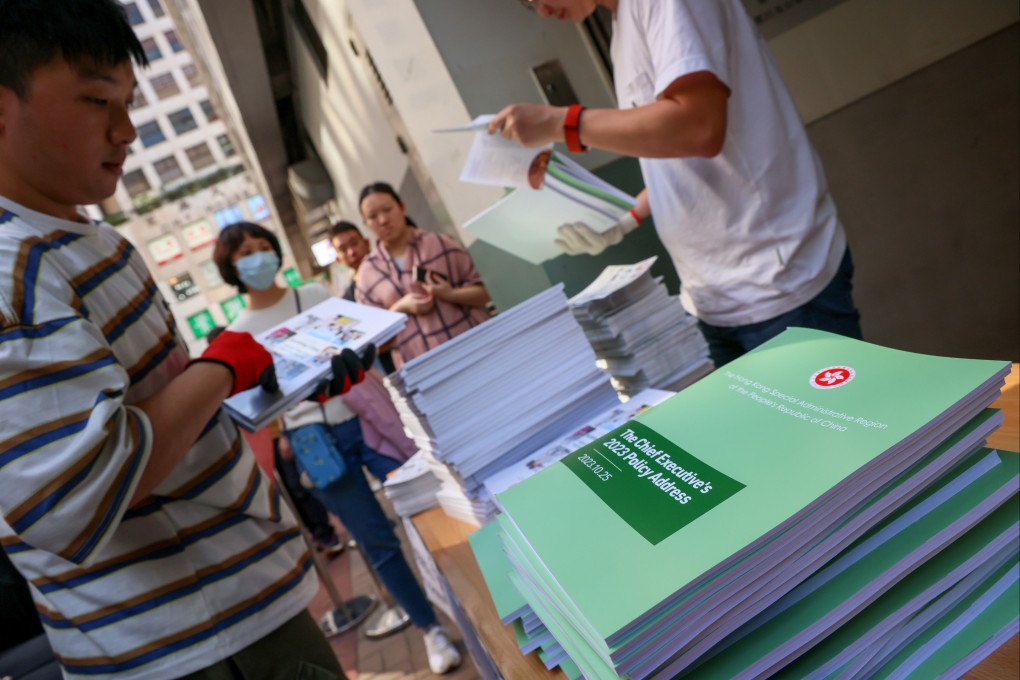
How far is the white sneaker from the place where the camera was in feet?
8.08

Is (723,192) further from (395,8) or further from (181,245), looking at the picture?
(181,245)

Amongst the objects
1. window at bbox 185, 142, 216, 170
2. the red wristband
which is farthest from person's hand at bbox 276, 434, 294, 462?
window at bbox 185, 142, 216, 170

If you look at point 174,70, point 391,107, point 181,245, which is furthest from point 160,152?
point 391,107

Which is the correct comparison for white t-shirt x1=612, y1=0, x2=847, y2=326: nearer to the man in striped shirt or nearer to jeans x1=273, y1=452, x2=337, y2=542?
the man in striped shirt

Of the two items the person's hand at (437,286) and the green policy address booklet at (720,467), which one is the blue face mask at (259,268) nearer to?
the person's hand at (437,286)

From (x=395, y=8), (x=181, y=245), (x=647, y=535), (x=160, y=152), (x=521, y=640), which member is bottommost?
(x=521, y=640)

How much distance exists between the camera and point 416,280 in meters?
2.26

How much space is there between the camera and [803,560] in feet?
1.53

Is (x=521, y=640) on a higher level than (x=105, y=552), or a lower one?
lower

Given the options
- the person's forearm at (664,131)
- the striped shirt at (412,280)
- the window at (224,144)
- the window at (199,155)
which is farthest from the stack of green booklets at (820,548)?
the window at (199,155)

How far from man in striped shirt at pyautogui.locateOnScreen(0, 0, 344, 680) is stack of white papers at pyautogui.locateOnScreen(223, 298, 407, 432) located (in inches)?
2.6

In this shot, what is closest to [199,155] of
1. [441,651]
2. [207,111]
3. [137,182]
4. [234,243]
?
[207,111]

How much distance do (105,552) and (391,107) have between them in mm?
1160

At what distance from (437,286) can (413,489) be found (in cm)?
94
